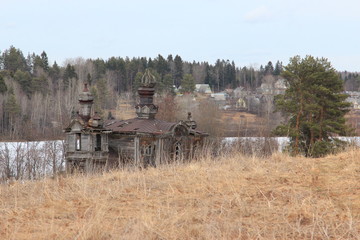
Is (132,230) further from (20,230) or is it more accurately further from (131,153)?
(131,153)

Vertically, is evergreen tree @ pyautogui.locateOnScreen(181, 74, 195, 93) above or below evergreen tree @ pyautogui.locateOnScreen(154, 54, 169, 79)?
below

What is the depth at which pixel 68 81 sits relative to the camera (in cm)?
7844

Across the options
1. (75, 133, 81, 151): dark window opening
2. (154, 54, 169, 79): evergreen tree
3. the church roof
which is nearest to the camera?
(75, 133, 81, 151): dark window opening

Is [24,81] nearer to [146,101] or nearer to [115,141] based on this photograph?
[146,101]

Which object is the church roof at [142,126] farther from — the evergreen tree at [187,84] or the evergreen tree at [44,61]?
the evergreen tree at [44,61]

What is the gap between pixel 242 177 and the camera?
7.05 metres

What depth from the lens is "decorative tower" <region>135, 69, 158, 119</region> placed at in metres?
23.8

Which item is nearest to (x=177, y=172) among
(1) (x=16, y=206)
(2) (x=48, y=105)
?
(1) (x=16, y=206)

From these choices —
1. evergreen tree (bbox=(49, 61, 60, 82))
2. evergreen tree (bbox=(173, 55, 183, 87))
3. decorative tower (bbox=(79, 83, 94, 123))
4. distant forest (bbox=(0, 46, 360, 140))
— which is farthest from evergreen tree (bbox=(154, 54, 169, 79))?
decorative tower (bbox=(79, 83, 94, 123))

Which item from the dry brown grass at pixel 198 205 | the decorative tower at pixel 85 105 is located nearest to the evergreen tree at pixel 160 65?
the decorative tower at pixel 85 105

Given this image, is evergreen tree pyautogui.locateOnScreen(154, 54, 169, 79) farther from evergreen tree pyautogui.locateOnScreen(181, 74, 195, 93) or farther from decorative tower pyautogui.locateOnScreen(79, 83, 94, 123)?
decorative tower pyautogui.locateOnScreen(79, 83, 94, 123)

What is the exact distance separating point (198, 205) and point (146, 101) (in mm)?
18882

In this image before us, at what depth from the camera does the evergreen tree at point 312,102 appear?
86.6 feet

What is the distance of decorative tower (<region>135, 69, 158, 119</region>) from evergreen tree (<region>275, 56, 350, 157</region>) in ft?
25.8
